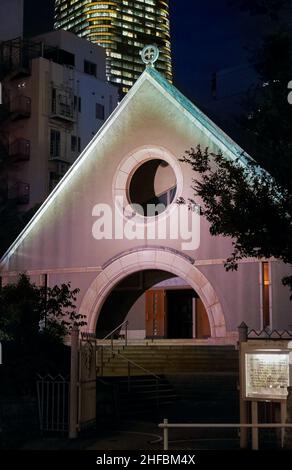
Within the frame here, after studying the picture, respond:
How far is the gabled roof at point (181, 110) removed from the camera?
89.6 ft

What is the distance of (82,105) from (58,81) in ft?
8.86

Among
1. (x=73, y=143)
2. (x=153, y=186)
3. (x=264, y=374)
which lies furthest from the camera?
(x=73, y=143)

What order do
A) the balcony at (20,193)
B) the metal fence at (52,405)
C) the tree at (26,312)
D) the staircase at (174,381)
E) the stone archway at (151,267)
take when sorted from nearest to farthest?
the metal fence at (52,405)
the staircase at (174,381)
the tree at (26,312)
the stone archway at (151,267)
the balcony at (20,193)

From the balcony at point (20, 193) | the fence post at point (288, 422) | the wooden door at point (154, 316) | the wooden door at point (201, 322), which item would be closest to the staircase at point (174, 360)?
the wooden door at point (201, 322)

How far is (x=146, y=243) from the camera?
29391 mm

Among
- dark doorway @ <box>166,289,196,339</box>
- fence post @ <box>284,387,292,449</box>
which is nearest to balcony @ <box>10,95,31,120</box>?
→ dark doorway @ <box>166,289,196,339</box>

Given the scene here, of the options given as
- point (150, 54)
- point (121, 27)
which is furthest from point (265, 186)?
point (121, 27)

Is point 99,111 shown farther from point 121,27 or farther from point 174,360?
point 121,27

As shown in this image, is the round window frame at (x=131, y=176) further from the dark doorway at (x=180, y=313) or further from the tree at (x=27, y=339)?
the tree at (x=27, y=339)

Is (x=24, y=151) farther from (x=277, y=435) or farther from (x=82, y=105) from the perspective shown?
(x=277, y=435)

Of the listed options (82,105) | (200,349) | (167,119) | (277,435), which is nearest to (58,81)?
(82,105)

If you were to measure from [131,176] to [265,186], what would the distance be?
51.3 feet

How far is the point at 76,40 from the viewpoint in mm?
54188

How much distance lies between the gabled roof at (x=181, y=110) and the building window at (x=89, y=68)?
2477 cm
